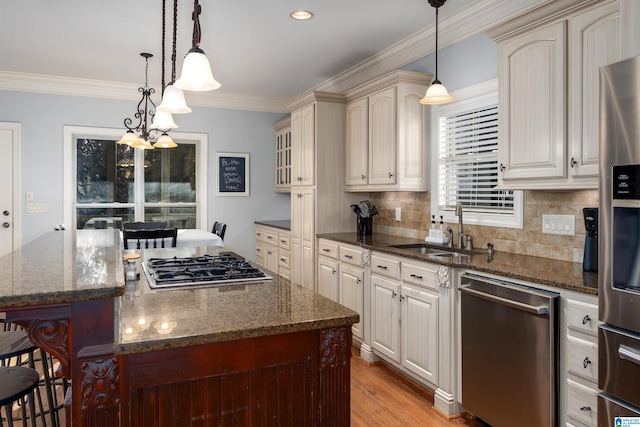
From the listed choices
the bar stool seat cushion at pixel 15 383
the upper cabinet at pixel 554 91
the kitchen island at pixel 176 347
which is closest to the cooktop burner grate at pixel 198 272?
the kitchen island at pixel 176 347

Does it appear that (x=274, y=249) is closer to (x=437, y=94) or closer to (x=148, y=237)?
(x=148, y=237)

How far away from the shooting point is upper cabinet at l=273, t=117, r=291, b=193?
5.88 metres

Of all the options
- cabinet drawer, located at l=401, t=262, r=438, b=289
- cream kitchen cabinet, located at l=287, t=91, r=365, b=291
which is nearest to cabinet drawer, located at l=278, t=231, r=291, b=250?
cream kitchen cabinet, located at l=287, t=91, r=365, b=291

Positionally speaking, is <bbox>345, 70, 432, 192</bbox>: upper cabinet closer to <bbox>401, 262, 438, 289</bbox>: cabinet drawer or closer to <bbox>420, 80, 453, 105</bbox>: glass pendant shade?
<bbox>420, 80, 453, 105</bbox>: glass pendant shade

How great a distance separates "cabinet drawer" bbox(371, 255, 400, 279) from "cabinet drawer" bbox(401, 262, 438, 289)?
3.0 inches

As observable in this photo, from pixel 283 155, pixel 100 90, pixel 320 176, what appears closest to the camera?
pixel 320 176

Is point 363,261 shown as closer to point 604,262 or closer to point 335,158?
point 335,158

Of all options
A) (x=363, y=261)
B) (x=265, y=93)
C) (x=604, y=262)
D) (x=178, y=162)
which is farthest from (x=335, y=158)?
(x=604, y=262)

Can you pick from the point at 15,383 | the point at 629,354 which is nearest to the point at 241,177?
the point at 15,383

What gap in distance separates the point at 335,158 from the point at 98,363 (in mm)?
3474

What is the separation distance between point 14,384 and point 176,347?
74cm

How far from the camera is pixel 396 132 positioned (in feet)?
12.2

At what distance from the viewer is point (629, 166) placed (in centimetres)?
169

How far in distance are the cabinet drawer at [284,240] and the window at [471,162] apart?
188cm
